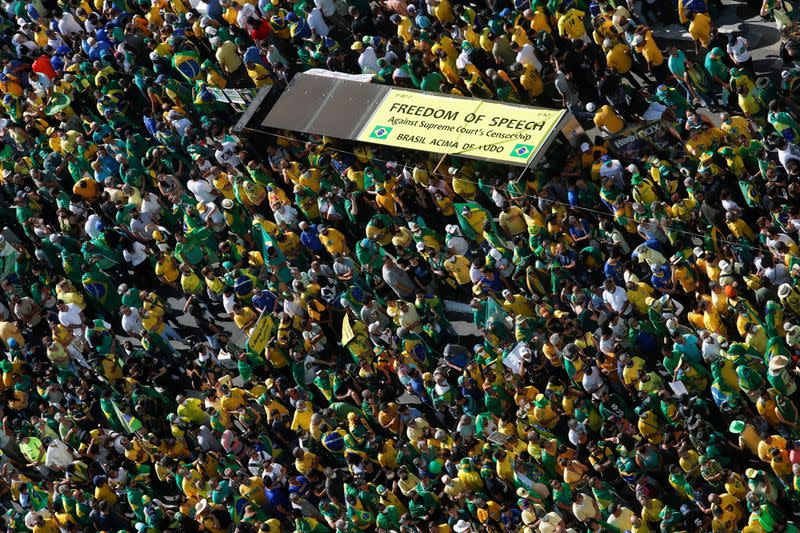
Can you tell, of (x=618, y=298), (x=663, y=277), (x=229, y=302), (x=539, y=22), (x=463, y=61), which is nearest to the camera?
(x=618, y=298)

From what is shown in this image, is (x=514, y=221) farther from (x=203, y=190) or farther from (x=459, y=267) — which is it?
(x=203, y=190)

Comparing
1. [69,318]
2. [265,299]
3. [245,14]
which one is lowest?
[69,318]

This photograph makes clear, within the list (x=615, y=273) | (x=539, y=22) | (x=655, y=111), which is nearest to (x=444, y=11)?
(x=539, y=22)

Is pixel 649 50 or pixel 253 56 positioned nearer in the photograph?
pixel 649 50

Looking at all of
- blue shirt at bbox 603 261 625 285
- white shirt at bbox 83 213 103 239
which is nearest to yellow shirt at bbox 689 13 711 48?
blue shirt at bbox 603 261 625 285

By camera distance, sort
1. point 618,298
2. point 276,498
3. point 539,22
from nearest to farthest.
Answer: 1. point 618,298
2. point 276,498
3. point 539,22

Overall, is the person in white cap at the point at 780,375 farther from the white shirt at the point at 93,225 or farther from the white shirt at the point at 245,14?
the white shirt at the point at 245,14
